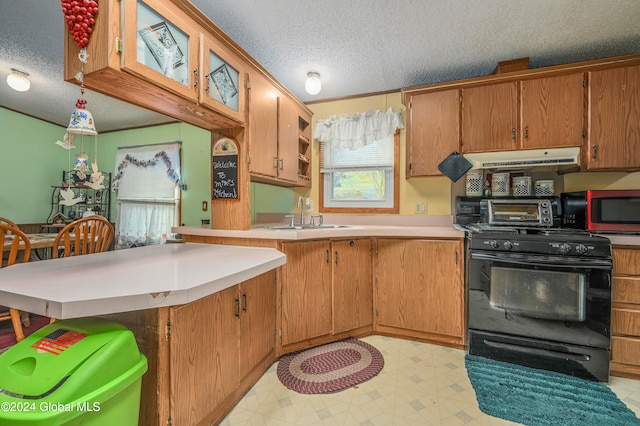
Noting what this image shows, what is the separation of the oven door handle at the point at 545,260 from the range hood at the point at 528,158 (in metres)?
0.80

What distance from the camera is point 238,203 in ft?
6.70

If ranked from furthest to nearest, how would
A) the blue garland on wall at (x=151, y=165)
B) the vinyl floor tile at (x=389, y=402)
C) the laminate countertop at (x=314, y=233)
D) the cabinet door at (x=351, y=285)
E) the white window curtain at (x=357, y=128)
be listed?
the blue garland on wall at (x=151, y=165)
the white window curtain at (x=357, y=128)
the cabinet door at (x=351, y=285)
the laminate countertop at (x=314, y=233)
the vinyl floor tile at (x=389, y=402)

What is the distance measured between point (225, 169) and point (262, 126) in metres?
0.48

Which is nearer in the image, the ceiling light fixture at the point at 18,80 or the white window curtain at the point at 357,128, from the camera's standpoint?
the ceiling light fixture at the point at 18,80

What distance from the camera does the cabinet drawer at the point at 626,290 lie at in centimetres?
181

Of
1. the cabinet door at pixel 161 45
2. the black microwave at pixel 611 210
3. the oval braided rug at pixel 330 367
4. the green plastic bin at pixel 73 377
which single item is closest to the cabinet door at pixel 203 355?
the green plastic bin at pixel 73 377

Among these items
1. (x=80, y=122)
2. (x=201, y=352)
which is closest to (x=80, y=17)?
(x=80, y=122)

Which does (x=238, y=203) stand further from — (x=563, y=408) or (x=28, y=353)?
(x=563, y=408)

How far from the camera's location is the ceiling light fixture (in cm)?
273

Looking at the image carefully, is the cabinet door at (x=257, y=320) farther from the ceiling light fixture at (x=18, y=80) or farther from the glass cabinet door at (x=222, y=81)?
the ceiling light fixture at (x=18, y=80)

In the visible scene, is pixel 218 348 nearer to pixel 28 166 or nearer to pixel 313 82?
pixel 313 82

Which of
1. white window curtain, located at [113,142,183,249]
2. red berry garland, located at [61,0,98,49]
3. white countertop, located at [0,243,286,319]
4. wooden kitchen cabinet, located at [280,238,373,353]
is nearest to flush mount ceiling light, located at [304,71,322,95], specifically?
wooden kitchen cabinet, located at [280,238,373,353]

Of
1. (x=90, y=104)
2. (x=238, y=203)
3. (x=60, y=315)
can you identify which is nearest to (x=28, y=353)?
(x=60, y=315)

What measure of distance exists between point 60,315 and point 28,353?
10.0 inches
